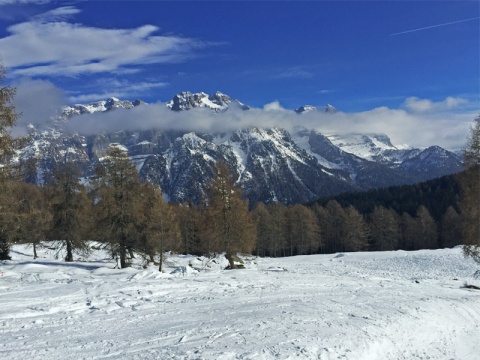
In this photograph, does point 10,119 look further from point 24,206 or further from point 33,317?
point 33,317

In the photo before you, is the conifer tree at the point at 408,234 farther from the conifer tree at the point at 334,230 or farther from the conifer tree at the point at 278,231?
the conifer tree at the point at 278,231

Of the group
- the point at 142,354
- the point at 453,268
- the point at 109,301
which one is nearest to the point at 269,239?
the point at 453,268

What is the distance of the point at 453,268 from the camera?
41.0m

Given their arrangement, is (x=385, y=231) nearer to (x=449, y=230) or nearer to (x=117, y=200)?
(x=449, y=230)

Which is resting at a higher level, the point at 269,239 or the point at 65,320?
the point at 65,320

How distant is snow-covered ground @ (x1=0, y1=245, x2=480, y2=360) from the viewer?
1106 cm

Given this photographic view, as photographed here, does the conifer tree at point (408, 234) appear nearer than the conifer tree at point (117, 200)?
No

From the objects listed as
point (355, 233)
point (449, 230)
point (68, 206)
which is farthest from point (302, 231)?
point (68, 206)

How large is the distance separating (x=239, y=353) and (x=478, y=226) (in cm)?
2052

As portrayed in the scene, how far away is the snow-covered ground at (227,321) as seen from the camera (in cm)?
1106

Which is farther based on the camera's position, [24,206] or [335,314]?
[24,206]

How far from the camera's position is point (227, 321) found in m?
13.7

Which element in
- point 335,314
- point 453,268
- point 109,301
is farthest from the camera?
point 453,268

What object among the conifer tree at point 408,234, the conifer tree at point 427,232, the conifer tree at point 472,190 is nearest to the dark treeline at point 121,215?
the conifer tree at point 472,190
